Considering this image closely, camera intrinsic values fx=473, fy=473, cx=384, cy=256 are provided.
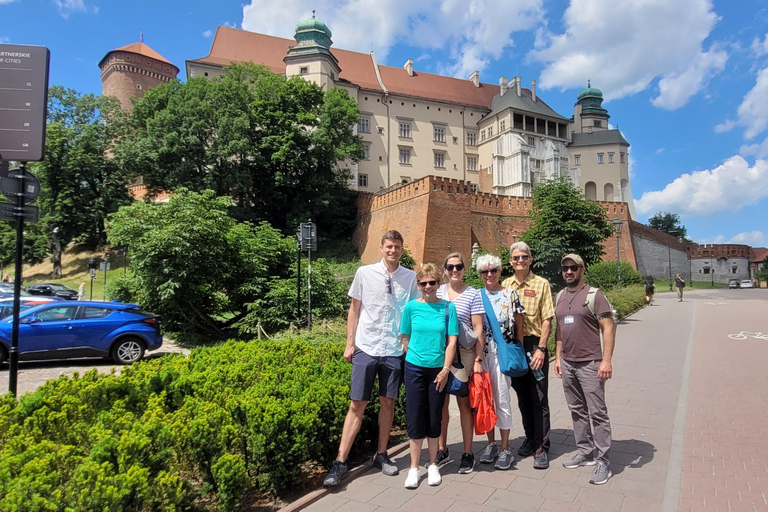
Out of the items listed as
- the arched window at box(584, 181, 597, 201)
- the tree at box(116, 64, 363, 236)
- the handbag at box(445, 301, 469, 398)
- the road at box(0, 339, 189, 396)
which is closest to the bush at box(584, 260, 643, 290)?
the tree at box(116, 64, 363, 236)

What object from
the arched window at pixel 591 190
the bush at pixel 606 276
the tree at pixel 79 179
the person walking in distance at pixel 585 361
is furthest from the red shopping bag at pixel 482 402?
the arched window at pixel 591 190

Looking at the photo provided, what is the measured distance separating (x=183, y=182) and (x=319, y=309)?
22.0 m

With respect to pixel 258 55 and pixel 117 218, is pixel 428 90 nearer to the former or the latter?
pixel 258 55

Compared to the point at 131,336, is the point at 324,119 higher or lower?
higher

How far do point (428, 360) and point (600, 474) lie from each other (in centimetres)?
175

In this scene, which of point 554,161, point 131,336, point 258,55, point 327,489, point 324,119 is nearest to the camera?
point 327,489

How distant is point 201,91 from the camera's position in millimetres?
33344

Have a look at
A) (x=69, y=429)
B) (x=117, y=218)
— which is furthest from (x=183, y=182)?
(x=69, y=429)

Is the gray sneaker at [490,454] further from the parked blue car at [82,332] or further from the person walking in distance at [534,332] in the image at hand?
the parked blue car at [82,332]

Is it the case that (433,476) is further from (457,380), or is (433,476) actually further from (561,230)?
(561,230)

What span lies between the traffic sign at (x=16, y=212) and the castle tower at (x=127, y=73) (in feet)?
158

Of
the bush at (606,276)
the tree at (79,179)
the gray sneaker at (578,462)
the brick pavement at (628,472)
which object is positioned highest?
the tree at (79,179)

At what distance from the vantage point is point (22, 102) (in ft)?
16.9

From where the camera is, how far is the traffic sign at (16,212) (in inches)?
220
